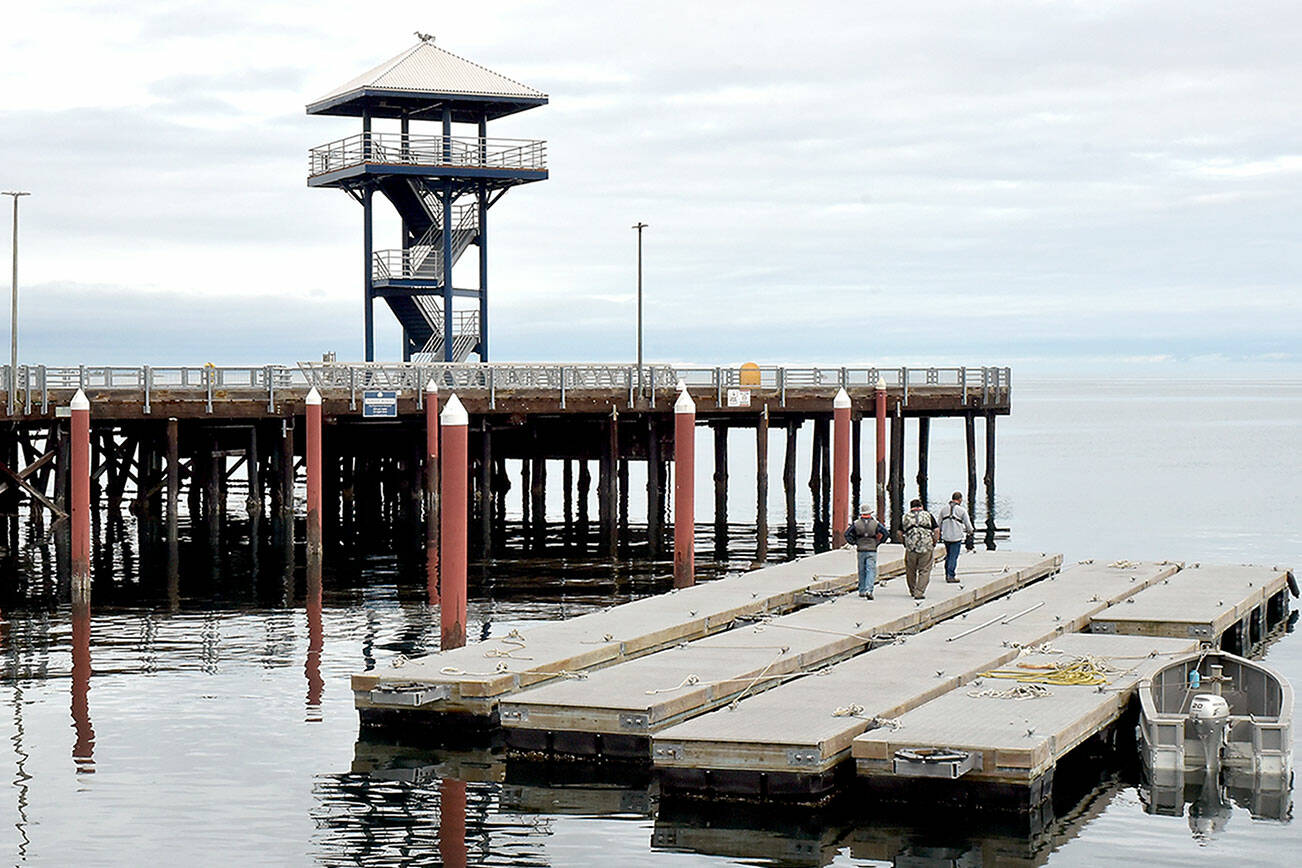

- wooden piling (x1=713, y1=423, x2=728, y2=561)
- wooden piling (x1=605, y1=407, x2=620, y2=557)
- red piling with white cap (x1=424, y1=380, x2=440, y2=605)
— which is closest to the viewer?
red piling with white cap (x1=424, y1=380, x2=440, y2=605)

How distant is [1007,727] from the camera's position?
1884 cm

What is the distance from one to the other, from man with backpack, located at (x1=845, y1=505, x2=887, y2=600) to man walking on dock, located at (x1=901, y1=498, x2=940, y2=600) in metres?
0.44

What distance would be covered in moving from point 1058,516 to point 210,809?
49039 mm

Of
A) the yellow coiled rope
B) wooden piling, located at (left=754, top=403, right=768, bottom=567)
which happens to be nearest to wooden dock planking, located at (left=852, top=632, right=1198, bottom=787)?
the yellow coiled rope

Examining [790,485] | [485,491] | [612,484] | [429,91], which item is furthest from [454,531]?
[429,91]

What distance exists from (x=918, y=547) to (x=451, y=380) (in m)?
23.2

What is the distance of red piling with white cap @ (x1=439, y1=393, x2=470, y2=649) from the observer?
84.6 feet

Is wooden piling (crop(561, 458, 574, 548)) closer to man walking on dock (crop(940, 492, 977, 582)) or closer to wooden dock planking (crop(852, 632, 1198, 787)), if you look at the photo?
man walking on dock (crop(940, 492, 977, 582))

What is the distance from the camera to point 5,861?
1695 cm

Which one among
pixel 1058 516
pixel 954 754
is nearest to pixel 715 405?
pixel 1058 516

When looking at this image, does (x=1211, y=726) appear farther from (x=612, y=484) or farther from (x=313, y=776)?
(x=612, y=484)

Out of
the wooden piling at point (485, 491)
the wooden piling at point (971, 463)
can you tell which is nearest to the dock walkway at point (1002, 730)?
the wooden piling at point (485, 491)

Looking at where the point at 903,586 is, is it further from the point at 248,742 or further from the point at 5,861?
the point at 5,861

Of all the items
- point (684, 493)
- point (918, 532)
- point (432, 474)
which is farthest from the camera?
point (432, 474)
